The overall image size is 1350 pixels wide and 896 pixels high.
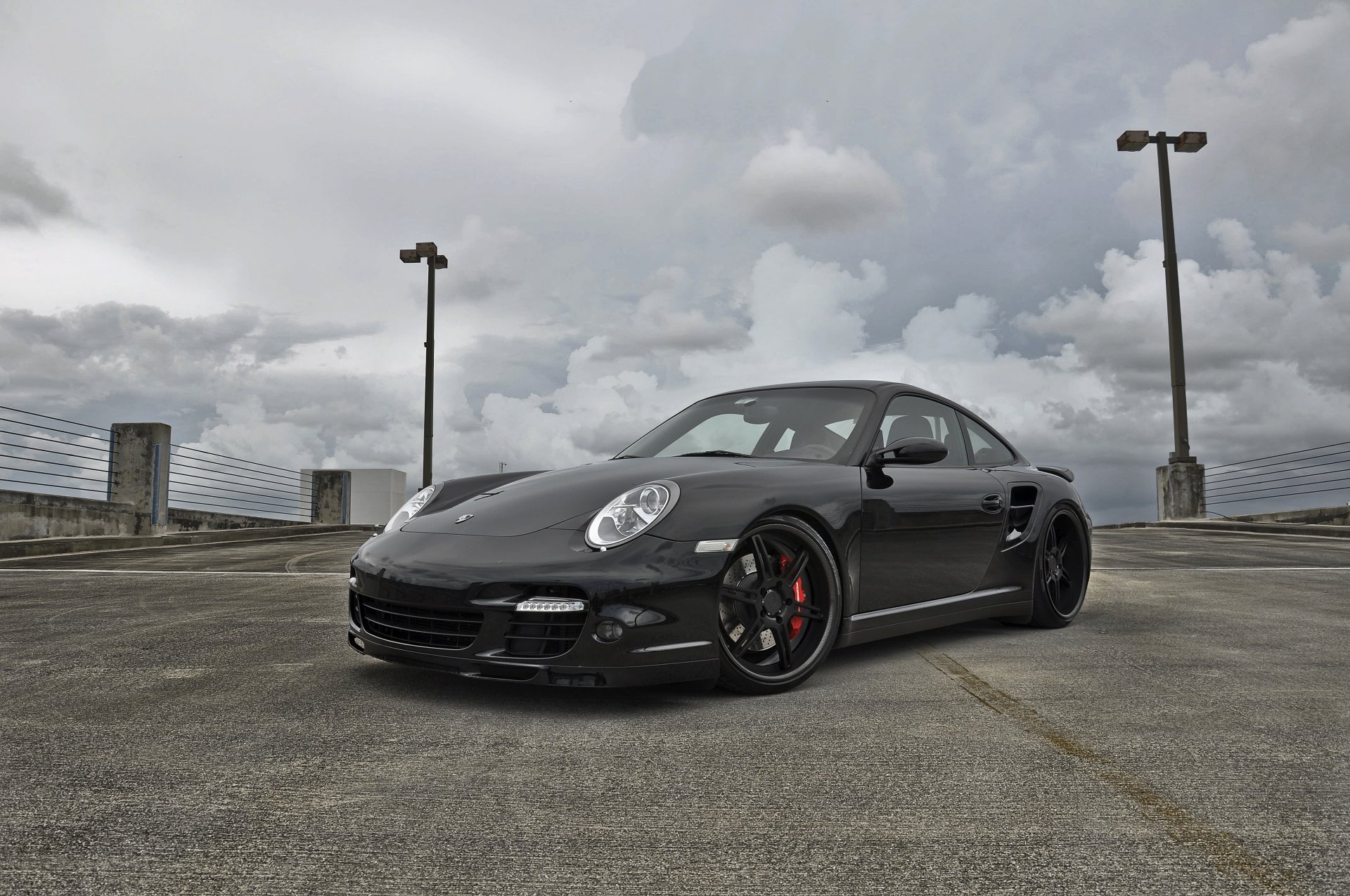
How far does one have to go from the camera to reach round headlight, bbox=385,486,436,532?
4.21 m

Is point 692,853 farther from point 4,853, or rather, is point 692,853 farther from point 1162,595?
point 1162,595

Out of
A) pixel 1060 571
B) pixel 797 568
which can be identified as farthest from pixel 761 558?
pixel 1060 571

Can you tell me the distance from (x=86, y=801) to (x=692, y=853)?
4.43 feet

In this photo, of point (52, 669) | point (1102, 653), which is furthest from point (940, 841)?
point (52, 669)

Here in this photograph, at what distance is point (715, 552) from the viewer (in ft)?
11.0

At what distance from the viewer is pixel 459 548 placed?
344 cm

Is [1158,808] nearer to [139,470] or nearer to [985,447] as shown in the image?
[985,447]

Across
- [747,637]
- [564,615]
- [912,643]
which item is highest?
[564,615]

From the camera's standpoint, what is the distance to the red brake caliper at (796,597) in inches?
145

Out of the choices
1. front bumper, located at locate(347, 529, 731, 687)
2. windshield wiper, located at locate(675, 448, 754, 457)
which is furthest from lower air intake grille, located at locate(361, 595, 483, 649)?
windshield wiper, located at locate(675, 448, 754, 457)

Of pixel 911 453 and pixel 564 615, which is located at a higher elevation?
pixel 911 453

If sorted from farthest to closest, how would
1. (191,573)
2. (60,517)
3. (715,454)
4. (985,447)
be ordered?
(60,517) → (191,573) → (985,447) → (715,454)

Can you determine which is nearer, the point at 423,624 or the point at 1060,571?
the point at 423,624

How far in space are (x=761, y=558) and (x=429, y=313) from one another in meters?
21.1
